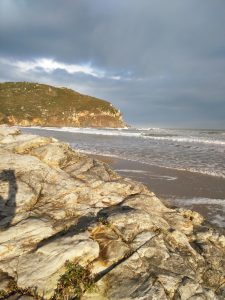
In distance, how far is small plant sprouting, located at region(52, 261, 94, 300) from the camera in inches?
231

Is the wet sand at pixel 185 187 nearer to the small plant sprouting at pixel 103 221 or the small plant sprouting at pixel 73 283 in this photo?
the small plant sprouting at pixel 103 221

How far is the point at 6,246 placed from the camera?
6.87 meters

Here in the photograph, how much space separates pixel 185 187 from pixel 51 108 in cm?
11084

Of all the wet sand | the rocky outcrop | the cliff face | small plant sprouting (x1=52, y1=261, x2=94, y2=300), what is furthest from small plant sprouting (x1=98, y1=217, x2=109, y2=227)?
the cliff face

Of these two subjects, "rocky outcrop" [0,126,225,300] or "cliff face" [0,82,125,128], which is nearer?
"rocky outcrop" [0,126,225,300]

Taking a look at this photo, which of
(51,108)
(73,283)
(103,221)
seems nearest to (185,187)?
(103,221)

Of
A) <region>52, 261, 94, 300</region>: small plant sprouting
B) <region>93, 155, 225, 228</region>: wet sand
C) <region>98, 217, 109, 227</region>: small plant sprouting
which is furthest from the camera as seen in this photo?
<region>93, 155, 225, 228</region>: wet sand

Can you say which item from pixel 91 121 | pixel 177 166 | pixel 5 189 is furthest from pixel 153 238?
pixel 91 121

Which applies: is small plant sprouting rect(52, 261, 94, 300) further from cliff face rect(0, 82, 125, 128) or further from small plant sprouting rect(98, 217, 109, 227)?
cliff face rect(0, 82, 125, 128)

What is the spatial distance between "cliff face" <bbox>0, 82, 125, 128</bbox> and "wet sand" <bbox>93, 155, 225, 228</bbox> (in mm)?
91154

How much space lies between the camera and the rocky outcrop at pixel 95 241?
6062 mm

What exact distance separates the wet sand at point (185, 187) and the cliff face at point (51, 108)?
91154mm

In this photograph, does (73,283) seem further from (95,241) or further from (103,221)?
(103,221)

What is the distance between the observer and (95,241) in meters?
7.07
